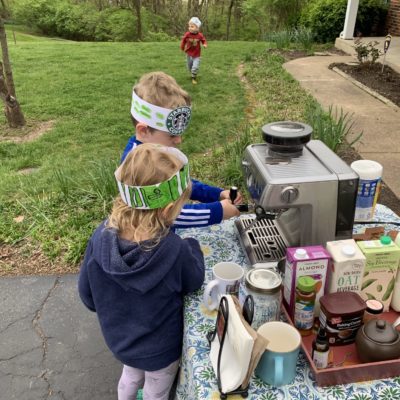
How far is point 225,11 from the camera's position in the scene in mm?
26203

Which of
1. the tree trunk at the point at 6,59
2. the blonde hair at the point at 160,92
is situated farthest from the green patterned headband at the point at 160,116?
the tree trunk at the point at 6,59

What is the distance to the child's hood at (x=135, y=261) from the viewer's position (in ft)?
4.66

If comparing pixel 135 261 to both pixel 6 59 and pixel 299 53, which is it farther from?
pixel 299 53

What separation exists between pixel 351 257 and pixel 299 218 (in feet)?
0.91

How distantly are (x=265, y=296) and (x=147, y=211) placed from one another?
47 centimetres

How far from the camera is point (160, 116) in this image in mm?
2041

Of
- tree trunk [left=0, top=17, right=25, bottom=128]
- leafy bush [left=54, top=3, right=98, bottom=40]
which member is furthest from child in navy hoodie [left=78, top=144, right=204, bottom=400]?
leafy bush [left=54, top=3, right=98, bottom=40]

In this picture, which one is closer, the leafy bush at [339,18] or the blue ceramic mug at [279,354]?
the blue ceramic mug at [279,354]

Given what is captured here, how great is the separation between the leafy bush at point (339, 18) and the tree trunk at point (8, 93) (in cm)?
818

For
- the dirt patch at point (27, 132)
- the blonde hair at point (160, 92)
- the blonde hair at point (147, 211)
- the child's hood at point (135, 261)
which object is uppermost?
the blonde hair at point (160, 92)

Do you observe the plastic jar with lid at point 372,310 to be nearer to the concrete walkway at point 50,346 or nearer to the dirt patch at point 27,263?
the concrete walkway at point 50,346

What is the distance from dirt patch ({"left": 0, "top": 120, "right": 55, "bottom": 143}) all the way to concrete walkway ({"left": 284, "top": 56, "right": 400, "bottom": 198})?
4086 millimetres

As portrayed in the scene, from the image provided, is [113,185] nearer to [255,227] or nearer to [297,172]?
[255,227]

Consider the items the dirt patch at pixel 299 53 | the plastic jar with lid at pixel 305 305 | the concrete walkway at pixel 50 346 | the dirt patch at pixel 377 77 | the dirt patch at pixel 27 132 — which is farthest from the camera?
the dirt patch at pixel 299 53
